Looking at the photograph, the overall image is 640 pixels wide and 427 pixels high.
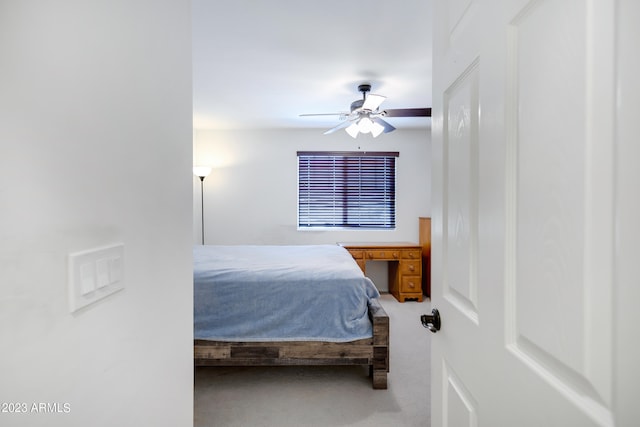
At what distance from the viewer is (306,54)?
258 centimetres

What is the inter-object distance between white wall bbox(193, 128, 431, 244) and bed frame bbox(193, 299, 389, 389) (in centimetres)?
273

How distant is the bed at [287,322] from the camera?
2.33 meters

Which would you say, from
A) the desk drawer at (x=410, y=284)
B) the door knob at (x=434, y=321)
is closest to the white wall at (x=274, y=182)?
A: the desk drawer at (x=410, y=284)

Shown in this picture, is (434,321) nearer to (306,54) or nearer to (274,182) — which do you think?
(306,54)

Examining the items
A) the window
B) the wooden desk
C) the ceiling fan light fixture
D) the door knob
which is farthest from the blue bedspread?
the window

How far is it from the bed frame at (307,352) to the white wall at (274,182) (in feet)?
8.95

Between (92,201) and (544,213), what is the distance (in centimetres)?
88

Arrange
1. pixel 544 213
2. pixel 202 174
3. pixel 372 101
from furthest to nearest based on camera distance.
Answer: pixel 202 174
pixel 372 101
pixel 544 213

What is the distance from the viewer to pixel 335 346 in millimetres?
2326

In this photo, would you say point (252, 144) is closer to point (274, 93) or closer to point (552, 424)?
point (274, 93)

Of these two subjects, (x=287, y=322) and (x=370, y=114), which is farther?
(x=370, y=114)

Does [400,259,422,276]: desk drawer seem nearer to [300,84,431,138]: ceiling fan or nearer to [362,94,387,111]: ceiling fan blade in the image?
[300,84,431,138]: ceiling fan

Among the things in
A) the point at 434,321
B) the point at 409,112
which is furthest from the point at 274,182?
the point at 434,321

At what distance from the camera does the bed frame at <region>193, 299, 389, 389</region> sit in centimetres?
232
